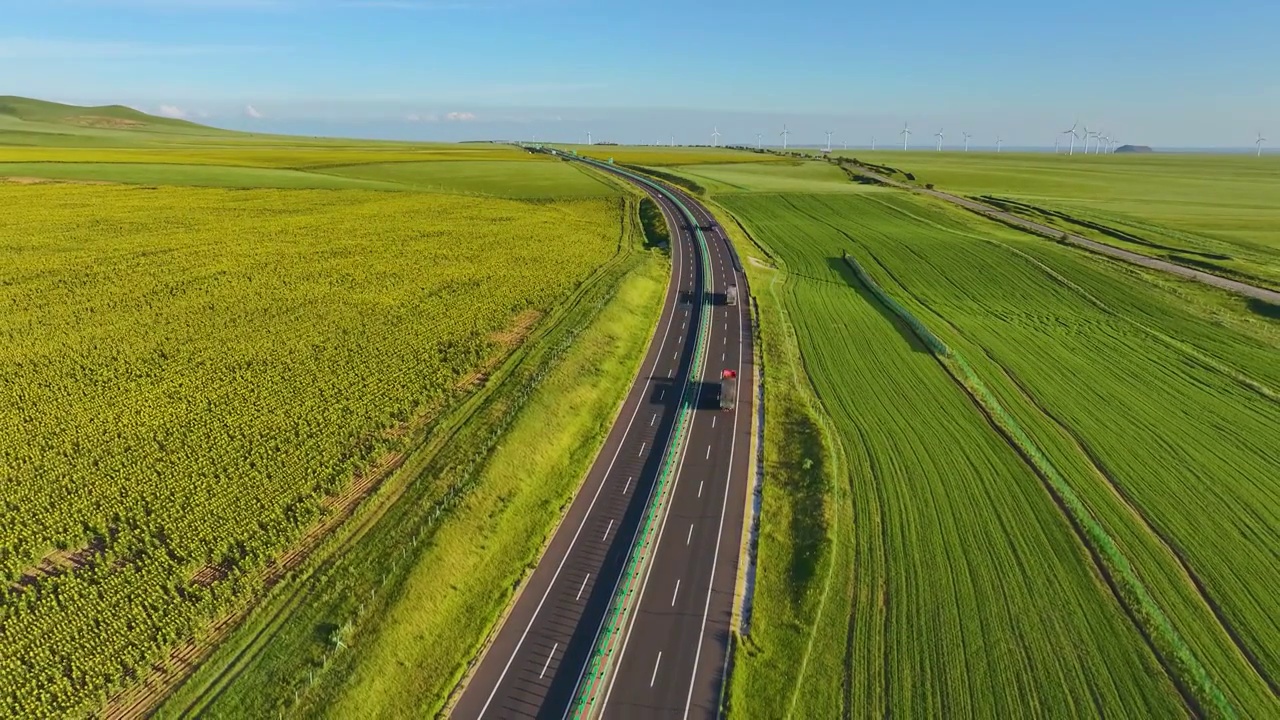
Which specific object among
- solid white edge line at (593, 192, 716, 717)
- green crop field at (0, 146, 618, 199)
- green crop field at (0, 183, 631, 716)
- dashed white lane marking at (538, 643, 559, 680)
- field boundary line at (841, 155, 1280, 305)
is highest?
green crop field at (0, 146, 618, 199)

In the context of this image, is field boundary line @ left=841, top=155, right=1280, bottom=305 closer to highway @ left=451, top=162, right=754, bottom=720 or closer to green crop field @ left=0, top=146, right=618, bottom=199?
highway @ left=451, top=162, right=754, bottom=720

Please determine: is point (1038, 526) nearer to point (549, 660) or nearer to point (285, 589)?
point (549, 660)

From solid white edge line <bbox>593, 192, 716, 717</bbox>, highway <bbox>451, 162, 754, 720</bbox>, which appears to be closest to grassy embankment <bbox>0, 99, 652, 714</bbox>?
highway <bbox>451, 162, 754, 720</bbox>

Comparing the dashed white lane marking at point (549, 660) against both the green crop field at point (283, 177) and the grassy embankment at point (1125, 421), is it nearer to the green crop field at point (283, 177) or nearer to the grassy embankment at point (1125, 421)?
the grassy embankment at point (1125, 421)

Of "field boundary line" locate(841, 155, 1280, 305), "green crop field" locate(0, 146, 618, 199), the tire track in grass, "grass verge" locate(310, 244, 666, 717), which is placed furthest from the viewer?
"green crop field" locate(0, 146, 618, 199)

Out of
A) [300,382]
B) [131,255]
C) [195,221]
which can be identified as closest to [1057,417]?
[300,382]

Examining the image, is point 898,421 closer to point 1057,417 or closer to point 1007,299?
point 1057,417

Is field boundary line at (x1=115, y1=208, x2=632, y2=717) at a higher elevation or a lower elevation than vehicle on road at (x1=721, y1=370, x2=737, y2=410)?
lower
